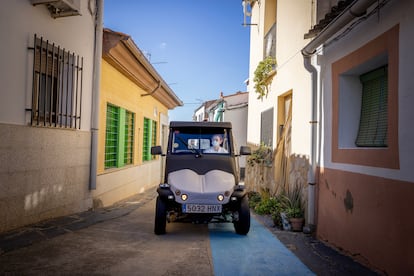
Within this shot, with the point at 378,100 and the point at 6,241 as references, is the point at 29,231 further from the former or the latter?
the point at 378,100

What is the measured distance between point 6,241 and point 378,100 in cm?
544

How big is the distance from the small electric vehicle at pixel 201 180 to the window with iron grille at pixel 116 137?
3673 millimetres

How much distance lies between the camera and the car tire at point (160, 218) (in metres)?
6.41

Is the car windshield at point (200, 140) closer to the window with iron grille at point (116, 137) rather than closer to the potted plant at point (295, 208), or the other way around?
the potted plant at point (295, 208)

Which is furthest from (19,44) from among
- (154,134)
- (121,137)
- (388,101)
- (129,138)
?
(154,134)

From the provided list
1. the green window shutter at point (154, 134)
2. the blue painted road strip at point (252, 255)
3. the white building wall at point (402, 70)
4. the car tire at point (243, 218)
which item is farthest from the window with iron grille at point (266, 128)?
the green window shutter at point (154, 134)

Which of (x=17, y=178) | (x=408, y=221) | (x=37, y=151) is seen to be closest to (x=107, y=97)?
(x=37, y=151)

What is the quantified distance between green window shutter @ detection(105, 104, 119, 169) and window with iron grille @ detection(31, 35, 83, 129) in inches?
90.3

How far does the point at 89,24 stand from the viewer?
27.8 ft

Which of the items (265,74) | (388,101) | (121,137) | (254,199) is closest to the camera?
(388,101)

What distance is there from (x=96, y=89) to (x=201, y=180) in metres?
3.73

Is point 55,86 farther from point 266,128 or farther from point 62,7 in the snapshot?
point 266,128

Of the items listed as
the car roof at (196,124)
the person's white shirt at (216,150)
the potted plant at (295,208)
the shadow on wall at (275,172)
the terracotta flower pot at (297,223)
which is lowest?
the terracotta flower pot at (297,223)

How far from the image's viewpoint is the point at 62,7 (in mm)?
6660
